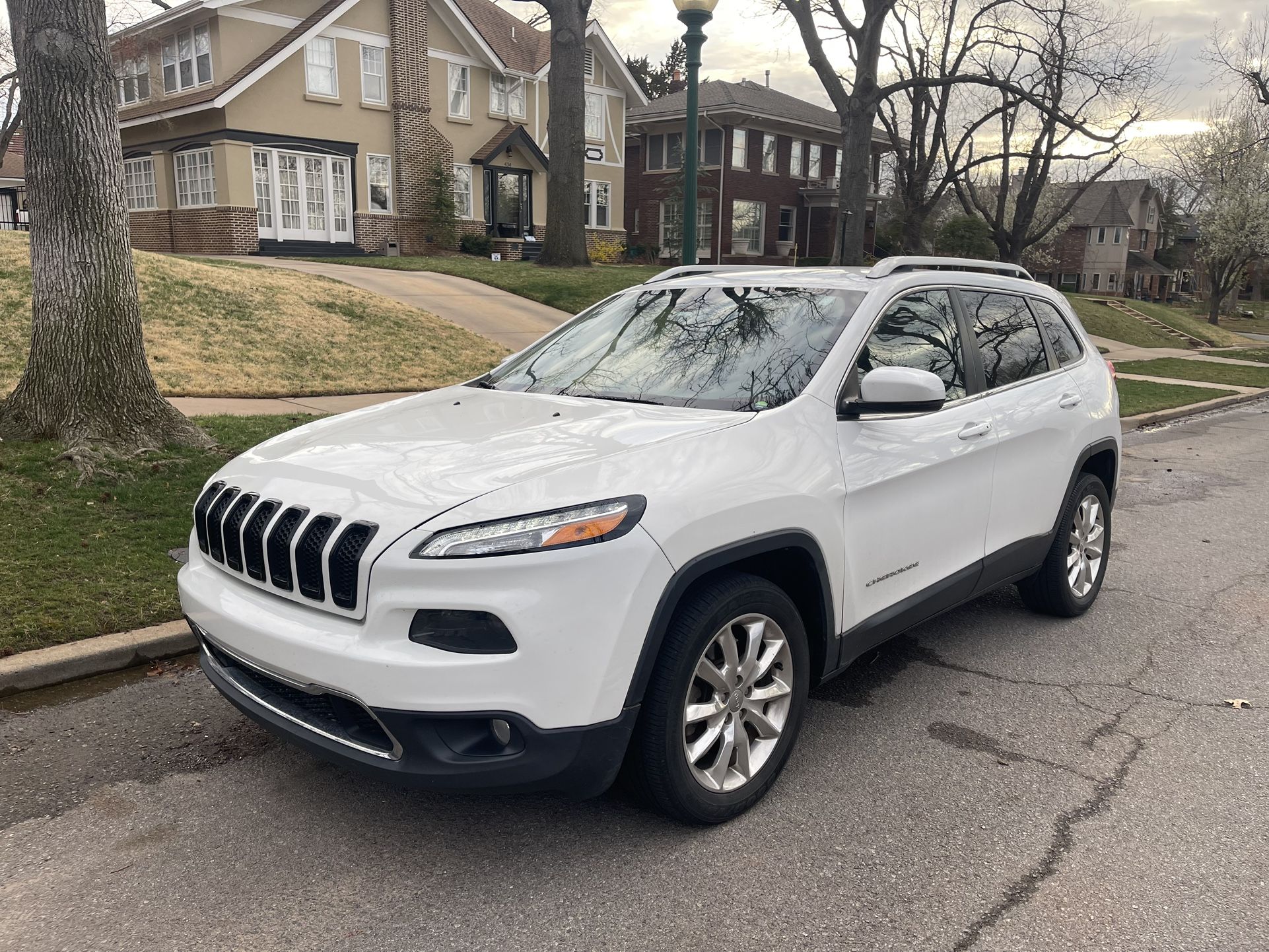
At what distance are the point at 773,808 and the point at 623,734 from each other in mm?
834

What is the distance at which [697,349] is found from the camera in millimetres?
3951

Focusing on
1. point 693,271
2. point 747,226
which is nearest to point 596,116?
point 747,226

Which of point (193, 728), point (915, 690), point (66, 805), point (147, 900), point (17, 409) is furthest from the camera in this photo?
point (17, 409)

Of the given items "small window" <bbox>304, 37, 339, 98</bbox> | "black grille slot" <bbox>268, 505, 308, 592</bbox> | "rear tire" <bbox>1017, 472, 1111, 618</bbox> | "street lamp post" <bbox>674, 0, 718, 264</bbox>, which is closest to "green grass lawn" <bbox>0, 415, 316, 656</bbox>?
"black grille slot" <bbox>268, 505, 308, 592</bbox>

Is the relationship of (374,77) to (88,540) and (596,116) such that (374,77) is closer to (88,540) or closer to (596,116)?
(596,116)

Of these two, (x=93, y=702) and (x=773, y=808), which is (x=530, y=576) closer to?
(x=773, y=808)

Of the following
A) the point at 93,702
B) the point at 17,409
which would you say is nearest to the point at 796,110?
the point at 17,409

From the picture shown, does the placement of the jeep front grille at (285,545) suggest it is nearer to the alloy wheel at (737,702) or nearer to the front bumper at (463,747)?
the front bumper at (463,747)

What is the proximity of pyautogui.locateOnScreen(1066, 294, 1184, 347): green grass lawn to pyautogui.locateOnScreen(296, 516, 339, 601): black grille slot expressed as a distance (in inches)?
1033

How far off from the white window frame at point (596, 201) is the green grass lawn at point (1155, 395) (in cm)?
2235

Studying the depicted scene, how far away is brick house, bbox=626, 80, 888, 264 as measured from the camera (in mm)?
38844

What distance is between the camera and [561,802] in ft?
11.1

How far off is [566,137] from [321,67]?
9.47 m

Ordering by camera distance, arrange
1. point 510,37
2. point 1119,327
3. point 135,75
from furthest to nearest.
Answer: point 510,37 → point 135,75 → point 1119,327
